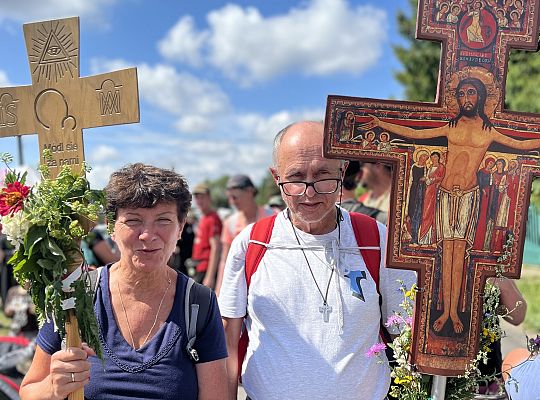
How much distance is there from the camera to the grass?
7895 millimetres

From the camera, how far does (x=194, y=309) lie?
2012mm

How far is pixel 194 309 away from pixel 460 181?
39.4 inches

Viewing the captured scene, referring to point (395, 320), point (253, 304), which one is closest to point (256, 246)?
point (253, 304)

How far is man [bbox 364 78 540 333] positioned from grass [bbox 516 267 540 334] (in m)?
5.73

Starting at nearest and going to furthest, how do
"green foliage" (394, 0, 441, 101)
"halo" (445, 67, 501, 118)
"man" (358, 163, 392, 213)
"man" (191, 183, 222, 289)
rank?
"halo" (445, 67, 501, 118)
"man" (358, 163, 392, 213)
"man" (191, 183, 222, 289)
"green foliage" (394, 0, 441, 101)

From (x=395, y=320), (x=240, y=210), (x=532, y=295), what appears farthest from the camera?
(x=532, y=295)

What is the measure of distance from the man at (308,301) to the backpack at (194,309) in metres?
0.17

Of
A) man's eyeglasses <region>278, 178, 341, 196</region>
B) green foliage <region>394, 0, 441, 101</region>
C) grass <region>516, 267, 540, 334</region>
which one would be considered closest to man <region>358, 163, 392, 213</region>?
man's eyeglasses <region>278, 178, 341, 196</region>

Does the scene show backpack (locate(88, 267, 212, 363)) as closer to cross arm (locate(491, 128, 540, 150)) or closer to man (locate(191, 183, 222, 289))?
cross arm (locate(491, 128, 540, 150))

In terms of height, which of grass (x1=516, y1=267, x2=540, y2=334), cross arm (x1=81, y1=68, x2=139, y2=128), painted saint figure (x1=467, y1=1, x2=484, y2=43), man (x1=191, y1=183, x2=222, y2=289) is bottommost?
grass (x1=516, y1=267, x2=540, y2=334)

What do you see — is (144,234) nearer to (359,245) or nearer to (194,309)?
(194,309)

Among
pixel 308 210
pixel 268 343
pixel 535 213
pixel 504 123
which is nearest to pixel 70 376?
pixel 268 343

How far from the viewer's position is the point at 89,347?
6.20 feet

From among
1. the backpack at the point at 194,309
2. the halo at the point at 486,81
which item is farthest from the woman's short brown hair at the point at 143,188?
the halo at the point at 486,81
